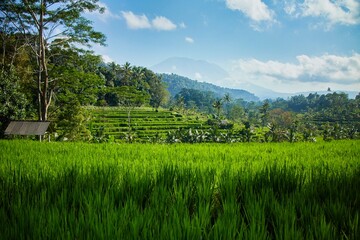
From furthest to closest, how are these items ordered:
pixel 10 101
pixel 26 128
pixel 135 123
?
pixel 135 123
pixel 10 101
pixel 26 128

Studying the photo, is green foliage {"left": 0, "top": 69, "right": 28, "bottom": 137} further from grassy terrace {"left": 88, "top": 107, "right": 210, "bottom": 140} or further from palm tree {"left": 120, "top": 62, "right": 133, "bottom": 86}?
palm tree {"left": 120, "top": 62, "right": 133, "bottom": 86}

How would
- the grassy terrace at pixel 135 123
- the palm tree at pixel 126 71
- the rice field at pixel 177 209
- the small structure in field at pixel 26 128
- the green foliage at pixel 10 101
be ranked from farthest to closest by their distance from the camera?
the palm tree at pixel 126 71 → the grassy terrace at pixel 135 123 → the green foliage at pixel 10 101 → the small structure in field at pixel 26 128 → the rice field at pixel 177 209

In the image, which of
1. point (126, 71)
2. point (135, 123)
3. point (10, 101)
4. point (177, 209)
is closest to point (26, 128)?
point (10, 101)

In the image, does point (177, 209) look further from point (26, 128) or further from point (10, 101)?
point (10, 101)

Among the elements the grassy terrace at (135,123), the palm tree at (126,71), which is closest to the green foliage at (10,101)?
the grassy terrace at (135,123)

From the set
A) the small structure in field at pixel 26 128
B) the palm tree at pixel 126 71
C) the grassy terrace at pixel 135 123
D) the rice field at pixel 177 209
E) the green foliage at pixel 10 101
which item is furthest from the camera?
the palm tree at pixel 126 71

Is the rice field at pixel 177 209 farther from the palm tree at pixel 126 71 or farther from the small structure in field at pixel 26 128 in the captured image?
the palm tree at pixel 126 71

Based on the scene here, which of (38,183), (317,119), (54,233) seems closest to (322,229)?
(54,233)

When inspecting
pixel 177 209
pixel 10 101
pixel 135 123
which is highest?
pixel 10 101

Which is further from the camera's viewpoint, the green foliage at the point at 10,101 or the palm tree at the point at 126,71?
the palm tree at the point at 126,71

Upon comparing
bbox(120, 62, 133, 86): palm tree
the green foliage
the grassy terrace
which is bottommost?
the grassy terrace

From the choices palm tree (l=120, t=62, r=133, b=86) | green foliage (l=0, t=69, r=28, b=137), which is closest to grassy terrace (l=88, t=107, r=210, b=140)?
palm tree (l=120, t=62, r=133, b=86)

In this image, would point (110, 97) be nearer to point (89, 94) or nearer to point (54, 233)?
point (89, 94)

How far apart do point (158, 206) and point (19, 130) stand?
1289cm
